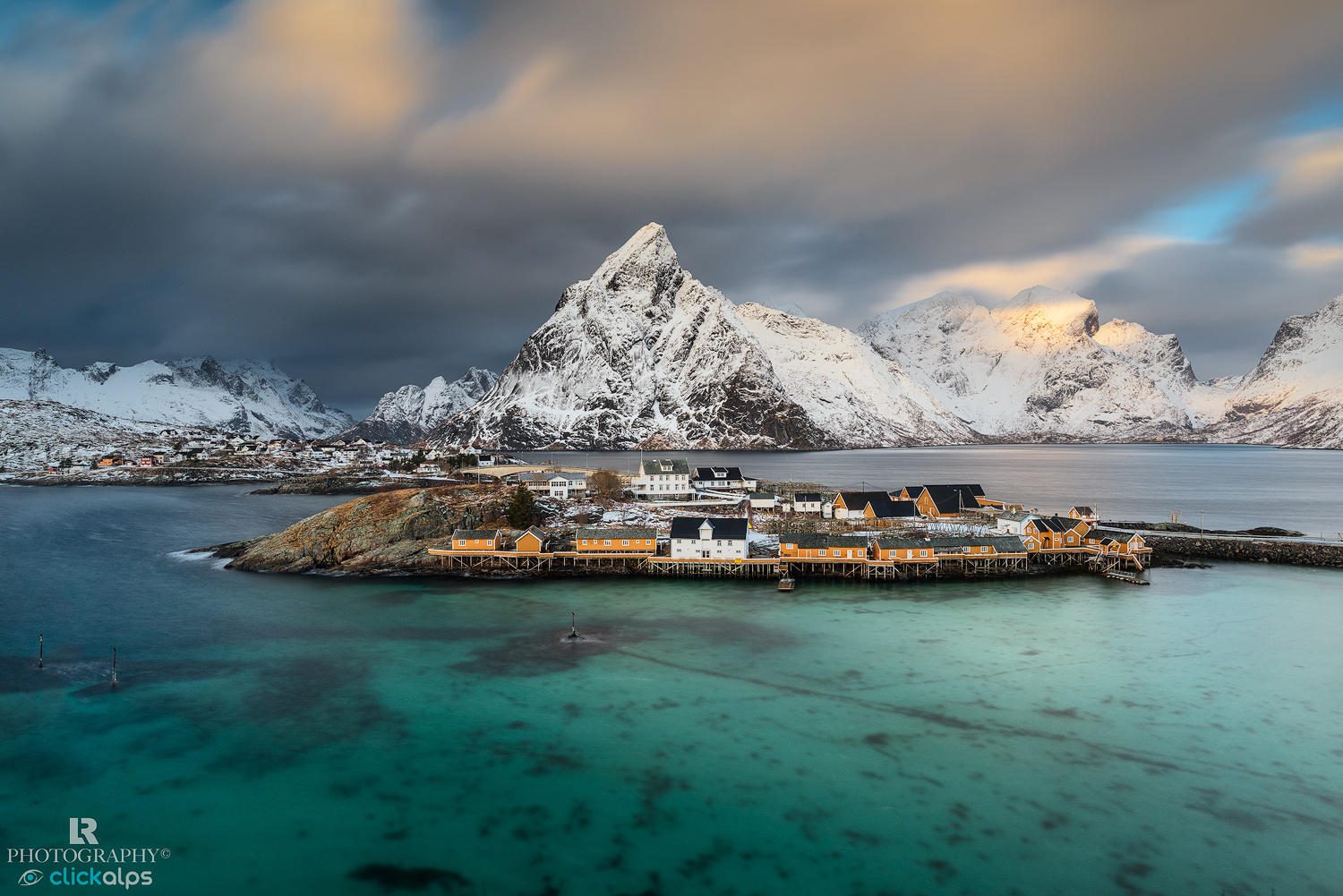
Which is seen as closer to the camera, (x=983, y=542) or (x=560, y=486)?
(x=983, y=542)

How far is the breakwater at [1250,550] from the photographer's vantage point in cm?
6272

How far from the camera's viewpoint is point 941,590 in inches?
2136

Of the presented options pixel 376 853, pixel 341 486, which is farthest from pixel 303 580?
pixel 341 486

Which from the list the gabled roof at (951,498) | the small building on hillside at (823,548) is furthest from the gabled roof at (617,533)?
the gabled roof at (951,498)

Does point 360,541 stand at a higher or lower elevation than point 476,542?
higher

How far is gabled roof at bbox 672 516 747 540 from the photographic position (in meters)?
A: 60.6

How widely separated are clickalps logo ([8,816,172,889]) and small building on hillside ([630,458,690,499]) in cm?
7710

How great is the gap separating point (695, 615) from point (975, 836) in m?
26.7

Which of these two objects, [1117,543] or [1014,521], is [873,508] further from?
[1117,543]

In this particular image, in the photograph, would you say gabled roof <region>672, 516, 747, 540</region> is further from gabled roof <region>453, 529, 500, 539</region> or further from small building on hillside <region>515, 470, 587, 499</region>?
small building on hillside <region>515, 470, 587, 499</region>

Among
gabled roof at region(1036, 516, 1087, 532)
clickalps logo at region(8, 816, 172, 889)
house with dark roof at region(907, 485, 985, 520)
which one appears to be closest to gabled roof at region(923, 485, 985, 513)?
house with dark roof at region(907, 485, 985, 520)

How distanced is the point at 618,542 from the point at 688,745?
116 feet

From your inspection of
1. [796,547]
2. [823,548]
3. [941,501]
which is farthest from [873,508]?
[796,547]

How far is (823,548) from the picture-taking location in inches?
2365
